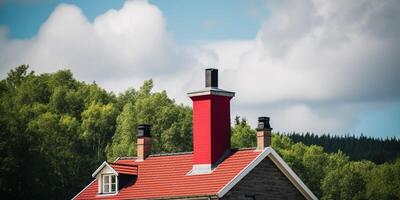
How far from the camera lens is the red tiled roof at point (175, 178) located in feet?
178

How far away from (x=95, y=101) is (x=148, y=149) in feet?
153

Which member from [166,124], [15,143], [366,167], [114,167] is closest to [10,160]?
[15,143]

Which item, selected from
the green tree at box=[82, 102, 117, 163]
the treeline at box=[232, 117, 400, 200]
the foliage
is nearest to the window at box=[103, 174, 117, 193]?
the foliage

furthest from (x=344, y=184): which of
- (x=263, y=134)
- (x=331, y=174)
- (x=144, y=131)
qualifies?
(x=263, y=134)

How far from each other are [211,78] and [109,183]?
29.3 feet

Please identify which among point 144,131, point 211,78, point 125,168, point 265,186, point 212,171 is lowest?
point 265,186

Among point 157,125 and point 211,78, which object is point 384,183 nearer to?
point 157,125

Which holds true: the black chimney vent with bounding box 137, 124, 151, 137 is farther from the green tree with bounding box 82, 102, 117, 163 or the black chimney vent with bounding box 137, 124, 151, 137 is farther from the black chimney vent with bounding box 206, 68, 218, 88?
the green tree with bounding box 82, 102, 117, 163

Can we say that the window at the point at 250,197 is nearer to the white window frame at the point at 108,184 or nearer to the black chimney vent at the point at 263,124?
the black chimney vent at the point at 263,124

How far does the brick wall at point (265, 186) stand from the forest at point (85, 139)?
2429 centimetres

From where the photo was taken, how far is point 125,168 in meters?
60.2

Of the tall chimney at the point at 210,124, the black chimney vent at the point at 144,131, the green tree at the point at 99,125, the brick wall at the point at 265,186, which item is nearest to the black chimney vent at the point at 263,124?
the brick wall at the point at 265,186

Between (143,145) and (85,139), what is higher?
(85,139)

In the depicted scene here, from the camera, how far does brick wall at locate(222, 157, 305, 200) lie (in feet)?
177
